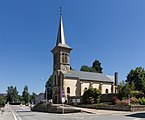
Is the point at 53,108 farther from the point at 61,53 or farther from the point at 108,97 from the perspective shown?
the point at 61,53

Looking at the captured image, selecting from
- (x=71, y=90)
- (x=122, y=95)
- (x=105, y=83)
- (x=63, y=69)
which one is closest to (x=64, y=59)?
(x=63, y=69)

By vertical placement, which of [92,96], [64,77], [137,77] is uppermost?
[137,77]

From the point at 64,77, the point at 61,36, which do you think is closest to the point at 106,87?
the point at 64,77

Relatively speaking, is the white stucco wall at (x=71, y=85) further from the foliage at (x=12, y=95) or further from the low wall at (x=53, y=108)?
the foliage at (x=12, y=95)

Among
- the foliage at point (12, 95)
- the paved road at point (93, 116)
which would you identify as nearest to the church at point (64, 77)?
the paved road at point (93, 116)

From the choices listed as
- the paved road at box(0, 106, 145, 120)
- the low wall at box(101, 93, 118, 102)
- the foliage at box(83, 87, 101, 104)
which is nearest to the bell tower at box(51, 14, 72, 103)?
the foliage at box(83, 87, 101, 104)

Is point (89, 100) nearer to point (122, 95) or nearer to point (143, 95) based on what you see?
point (122, 95)

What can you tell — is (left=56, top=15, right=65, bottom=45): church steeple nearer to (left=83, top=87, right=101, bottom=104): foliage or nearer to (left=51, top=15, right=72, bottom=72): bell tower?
(left=51, top=15, right=72, bottom=72): bell tower

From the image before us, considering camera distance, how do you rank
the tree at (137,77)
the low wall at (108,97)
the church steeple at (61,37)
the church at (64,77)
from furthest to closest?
the tree at (137,77), the church steeple at (61,37), the church at (64,77), the low wall at (108,97)

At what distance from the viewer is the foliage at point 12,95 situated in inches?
6240

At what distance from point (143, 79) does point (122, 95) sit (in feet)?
146

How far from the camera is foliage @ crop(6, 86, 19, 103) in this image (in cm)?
15850

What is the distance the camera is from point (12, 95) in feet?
525

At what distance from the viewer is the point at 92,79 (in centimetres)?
7550
